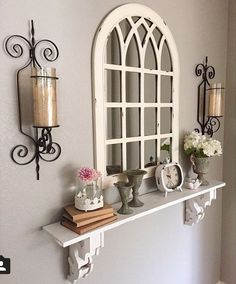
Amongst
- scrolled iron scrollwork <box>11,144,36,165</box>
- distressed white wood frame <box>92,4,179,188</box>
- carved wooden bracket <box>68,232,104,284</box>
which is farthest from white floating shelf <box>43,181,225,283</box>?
scrolled iron scrollwork <box>11,144,36,165</box>

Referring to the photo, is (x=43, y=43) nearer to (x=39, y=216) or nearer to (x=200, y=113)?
(x=39, y=216)

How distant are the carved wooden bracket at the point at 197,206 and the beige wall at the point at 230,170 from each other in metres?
0.34

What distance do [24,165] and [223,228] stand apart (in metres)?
1.52

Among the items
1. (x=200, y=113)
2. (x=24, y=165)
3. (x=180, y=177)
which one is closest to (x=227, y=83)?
(x=200, y=113)

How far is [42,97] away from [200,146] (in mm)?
921

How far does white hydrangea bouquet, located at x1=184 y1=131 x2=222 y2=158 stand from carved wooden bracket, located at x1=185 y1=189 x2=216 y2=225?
243 mm

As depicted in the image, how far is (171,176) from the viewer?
4.50ft

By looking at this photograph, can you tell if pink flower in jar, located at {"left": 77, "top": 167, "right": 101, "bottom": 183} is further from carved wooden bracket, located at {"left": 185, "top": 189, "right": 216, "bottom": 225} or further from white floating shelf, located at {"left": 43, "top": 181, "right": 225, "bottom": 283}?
carved wooden bracket, located at {"left": 185, "top": 189, "right": 216, "bottom": 225}

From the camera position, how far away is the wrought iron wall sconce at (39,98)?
2.90ft

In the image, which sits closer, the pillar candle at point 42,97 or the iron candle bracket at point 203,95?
the pillar candle at point 42,97

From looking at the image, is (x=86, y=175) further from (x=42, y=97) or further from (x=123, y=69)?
(x=123, y=69)

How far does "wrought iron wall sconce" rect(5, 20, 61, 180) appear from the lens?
884 millimetres

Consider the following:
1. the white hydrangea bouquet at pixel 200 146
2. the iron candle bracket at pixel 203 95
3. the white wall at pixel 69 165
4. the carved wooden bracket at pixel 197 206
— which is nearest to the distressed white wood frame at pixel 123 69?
the white wall at pixel 69 165

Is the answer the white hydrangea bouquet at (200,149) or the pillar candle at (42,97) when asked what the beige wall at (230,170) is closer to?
the white hydrangea bouquet at (200,149)
